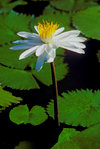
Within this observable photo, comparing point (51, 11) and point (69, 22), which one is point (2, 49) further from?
point (51, 11)

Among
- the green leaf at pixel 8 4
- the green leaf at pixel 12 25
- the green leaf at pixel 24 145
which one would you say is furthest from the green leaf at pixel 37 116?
the green leaf at pixel 8 4

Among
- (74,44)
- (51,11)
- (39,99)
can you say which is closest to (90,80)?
(39,99)

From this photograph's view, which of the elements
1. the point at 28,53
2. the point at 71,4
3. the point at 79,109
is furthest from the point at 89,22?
the point at 28,53

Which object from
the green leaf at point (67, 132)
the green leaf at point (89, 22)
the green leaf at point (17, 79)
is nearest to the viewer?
the green leaf at point (67, 132)

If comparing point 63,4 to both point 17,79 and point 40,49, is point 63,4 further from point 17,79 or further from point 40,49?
point 40,49

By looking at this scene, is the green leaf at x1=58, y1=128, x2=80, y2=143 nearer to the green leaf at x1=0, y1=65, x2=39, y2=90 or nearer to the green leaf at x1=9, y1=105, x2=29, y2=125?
the green leaf at x1=9, y1=105, x2=29, y2=125

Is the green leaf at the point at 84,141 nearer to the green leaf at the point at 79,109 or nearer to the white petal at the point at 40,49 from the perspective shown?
the green leaf at the point at 79,109

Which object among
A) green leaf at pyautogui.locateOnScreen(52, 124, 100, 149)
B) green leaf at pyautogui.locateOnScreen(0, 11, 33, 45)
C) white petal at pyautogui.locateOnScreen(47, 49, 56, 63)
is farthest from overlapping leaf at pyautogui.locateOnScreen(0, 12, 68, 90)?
green leaf at pyautogui.locateOnScreen(52, 124, 100, 149)
